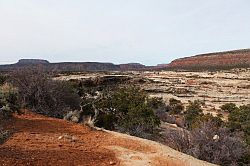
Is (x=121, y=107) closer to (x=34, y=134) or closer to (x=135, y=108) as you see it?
(x=135, y=108)

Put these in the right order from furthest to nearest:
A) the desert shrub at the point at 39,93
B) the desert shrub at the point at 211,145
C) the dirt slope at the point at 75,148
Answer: the desert shrub at the point at 39,93 → the desert shrub at the point at 211,145 → the dirt slope at the point at 75,148

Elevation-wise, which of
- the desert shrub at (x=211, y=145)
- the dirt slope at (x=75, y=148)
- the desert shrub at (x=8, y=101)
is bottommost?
the desert shrub at (x=211, y=145)

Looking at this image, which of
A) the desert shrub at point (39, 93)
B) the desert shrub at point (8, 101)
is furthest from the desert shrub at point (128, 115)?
the desert shrub at point (8, 101)

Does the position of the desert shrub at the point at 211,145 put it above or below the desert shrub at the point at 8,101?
below

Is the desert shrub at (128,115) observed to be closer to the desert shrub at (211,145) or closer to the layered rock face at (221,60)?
the desert shrub at (211,145)

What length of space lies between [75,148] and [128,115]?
694 centimetres

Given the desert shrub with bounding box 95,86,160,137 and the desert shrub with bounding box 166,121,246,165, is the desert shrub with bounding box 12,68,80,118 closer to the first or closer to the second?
the desert shrub with bounding box 95,86,160,137

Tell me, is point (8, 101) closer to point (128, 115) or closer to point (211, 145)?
point (128, 115)

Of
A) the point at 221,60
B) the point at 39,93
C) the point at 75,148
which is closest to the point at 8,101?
the point at 39,93

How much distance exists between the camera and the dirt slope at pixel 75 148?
760cm

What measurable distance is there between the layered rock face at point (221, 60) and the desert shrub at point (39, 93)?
84.6 metres

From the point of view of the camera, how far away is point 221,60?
11188 cm

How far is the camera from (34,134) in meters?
9.91

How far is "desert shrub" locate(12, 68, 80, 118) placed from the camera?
1497 cm
